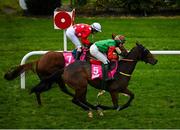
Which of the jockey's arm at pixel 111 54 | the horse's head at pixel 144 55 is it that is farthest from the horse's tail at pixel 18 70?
the horse's head at pixel 144 55

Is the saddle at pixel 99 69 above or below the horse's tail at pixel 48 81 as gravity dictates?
above

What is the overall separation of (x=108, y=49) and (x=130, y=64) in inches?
17.9

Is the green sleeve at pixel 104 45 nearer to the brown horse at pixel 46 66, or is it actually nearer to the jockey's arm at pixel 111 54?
the jockey's arm at pixel 111 54

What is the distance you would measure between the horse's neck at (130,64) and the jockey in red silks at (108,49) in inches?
5.3

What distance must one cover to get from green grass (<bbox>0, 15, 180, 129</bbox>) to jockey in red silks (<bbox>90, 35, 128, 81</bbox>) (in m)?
0.95

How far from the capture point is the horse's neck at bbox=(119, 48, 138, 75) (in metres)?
9.48

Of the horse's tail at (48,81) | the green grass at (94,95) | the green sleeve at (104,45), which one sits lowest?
the green grass at (94,95)

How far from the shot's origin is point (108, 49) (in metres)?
9.68

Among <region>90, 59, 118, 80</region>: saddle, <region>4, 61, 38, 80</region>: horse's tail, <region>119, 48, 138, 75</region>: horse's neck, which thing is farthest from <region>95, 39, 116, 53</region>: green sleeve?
<region>4, 61, 38, 80</region>: horse's tail

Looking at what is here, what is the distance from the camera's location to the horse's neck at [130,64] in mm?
9484

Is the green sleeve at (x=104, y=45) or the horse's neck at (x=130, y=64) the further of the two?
the green sleeve at (x=104, y=45)

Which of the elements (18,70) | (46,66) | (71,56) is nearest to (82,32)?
(71,56)

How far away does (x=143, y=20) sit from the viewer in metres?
20.9

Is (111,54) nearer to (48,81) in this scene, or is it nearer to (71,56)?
(71,56)
